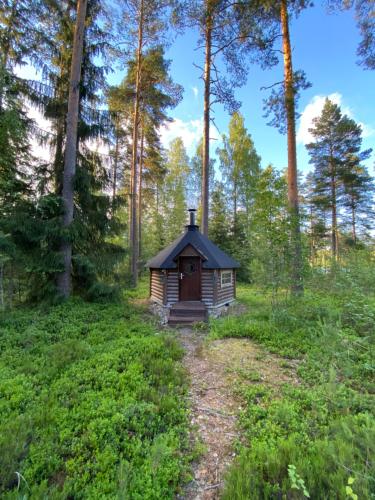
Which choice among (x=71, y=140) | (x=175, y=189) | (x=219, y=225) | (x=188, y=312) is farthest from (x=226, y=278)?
(x=175, y=189)

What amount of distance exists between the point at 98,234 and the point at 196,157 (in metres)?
13.8

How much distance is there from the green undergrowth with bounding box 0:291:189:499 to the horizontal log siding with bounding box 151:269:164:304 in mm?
4162

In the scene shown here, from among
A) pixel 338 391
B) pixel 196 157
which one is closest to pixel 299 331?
pixel 338 391

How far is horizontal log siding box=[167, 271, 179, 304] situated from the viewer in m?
8.92

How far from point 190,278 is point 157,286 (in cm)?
170

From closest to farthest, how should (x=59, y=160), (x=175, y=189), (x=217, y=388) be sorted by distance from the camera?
(x=217, y=388)
(x=59, y=160)
(x=175, y=189)

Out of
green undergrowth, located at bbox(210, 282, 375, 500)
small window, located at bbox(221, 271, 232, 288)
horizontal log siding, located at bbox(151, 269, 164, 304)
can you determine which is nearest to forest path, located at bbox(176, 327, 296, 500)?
→ green undergrowth, located at bbox(210, 282, 375, 500)

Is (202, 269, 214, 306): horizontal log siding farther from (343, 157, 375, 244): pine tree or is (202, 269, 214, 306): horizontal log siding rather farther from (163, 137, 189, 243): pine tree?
(343, 157, 375, 244): pine tree

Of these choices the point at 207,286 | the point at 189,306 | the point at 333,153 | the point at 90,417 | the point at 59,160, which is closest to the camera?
the point at 90,417

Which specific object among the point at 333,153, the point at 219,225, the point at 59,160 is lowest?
the point at 219,225

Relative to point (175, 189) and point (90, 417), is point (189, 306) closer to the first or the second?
point (90, 417)

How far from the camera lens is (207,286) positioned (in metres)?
8.96

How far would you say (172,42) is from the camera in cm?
1059

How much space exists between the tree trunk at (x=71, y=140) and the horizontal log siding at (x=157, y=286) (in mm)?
3455
